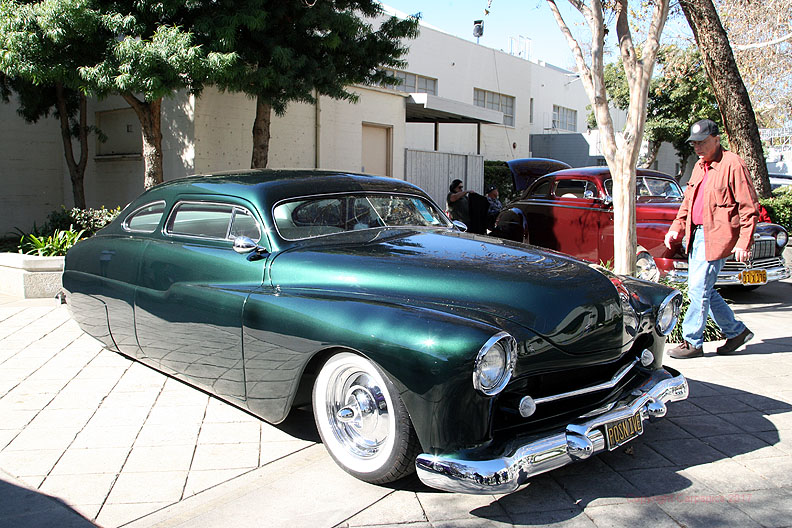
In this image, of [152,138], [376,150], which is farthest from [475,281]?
[376,150]

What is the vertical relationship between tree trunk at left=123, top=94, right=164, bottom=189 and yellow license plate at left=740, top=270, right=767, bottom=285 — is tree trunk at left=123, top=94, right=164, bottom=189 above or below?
above

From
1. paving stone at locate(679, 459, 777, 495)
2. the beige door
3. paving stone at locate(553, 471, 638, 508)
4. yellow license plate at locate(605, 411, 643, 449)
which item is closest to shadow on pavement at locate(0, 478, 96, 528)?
paving stone at locate(553, 471, 638, 508)

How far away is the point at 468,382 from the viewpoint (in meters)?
2.65

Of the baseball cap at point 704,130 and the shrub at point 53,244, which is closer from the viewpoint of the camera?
the baseball cap at point 704,130

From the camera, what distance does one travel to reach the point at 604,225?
8.70m

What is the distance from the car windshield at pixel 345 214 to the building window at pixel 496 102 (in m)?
20.6

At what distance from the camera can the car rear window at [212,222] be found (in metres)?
3.96

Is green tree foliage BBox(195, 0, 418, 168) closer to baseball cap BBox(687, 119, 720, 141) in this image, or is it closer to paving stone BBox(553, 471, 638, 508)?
baseball cap BBox(687, 119, 720, 141)

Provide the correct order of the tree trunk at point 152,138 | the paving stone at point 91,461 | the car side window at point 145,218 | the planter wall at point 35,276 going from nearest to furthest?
the paving stone at point 91,461 < the car side window at point 145,218 < the planter wall at point 35,276 < the tree trunk at point 152,138

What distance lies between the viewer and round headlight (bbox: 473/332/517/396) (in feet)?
8.75

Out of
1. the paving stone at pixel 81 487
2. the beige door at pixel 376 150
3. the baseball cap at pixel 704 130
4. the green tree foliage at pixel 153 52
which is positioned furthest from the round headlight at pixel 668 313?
the beige door at pixel 376 150

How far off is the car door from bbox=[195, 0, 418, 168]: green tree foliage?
4695mm

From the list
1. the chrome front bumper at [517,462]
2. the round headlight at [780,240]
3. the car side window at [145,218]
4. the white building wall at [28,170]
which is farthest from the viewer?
the white building wall at [28,170]

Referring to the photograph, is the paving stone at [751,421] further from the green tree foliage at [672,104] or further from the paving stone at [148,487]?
the green tree foliage at [672,104]
